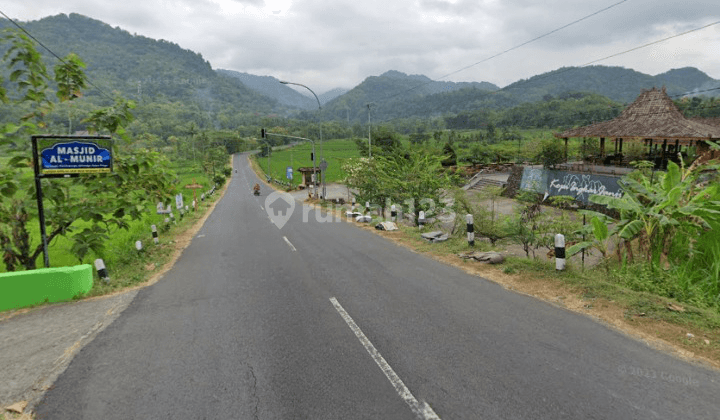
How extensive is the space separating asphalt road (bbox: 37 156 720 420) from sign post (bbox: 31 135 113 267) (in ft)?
11.6

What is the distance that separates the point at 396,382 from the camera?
14.1 feet

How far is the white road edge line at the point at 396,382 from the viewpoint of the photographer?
3754 mm

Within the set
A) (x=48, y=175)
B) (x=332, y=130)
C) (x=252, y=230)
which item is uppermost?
(x=332, y=130)

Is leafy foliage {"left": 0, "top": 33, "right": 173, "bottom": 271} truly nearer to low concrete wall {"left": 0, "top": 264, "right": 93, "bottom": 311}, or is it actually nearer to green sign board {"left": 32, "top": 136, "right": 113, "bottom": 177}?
green sign board {"left": 32, "top": 136, "right": 113, "bottom": 177}

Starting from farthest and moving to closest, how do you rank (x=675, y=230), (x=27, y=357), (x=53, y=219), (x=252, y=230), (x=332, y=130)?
1. (x=332, y=130)
2. (x=252, y=230)
3. (x=53, y=219)
4. (x=675, y=230)
5. (x=27, y=357)

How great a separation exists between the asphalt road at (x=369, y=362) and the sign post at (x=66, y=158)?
353 cm

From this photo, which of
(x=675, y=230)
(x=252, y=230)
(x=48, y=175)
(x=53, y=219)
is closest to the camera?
(x=675, y=230)

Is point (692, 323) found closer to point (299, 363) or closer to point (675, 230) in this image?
point (675, 230)

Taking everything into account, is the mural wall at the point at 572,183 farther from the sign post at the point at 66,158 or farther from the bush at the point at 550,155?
the sign post at the point at 66,158

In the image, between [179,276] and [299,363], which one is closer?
[299,363]

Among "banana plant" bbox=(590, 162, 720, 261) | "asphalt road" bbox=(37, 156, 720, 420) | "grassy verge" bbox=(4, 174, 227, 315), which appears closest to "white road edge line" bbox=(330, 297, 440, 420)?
"asphalt road" bbox=(37, 156, 720, 420)

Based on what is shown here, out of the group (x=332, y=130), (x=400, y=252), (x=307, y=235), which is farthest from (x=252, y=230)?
(x=332, y=130)

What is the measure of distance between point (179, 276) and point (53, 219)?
348 centimetres

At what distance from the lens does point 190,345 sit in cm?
552
